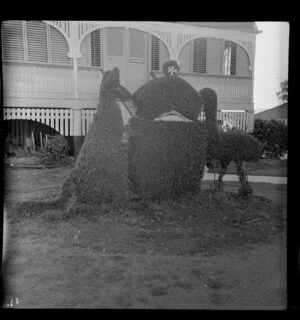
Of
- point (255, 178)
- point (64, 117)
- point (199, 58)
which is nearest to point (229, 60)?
point (199, 58)

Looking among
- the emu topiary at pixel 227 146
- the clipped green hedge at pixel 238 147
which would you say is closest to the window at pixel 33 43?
the emu topiary at pixel 227 146

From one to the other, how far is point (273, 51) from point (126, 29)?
70.3 inches

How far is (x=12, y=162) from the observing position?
10.8 ft

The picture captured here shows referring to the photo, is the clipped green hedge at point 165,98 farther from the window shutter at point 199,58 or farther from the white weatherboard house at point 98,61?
the window shutter at point 199,58

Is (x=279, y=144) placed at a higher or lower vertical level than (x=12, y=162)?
higher

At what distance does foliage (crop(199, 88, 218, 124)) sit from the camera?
358 cm

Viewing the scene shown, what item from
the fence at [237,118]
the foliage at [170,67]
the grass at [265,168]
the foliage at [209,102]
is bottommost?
the grass at [265,168]

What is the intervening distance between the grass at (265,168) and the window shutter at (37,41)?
2751mm

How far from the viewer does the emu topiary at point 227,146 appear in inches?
149

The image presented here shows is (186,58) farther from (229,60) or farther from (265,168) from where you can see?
(265,168)

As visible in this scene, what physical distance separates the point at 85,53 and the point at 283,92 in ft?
8.18

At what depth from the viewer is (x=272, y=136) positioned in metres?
3.50
